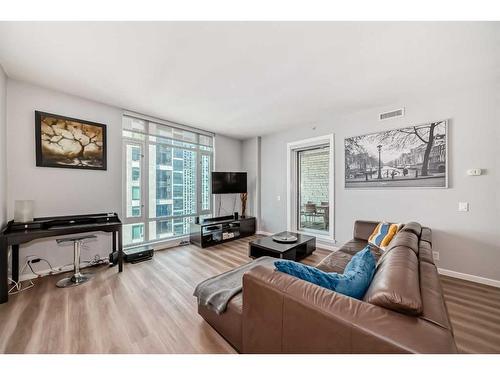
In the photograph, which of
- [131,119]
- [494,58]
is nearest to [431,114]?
[494,58]

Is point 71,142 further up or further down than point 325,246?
further up

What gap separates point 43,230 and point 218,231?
265 centimetres

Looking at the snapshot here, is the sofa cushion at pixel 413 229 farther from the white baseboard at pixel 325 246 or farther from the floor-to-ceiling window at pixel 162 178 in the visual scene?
the floor-to-ceiling window at pixel 162 178

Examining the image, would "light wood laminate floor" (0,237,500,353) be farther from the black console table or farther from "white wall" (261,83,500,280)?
"white wall" (261,83,500,280)

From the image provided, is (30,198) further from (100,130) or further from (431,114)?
(431,114)

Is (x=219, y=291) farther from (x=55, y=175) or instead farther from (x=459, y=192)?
(x=459, y=192)

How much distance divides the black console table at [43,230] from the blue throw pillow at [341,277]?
2.69 meters

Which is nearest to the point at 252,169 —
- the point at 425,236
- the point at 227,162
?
the point at 227,162

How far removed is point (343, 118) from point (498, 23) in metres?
2.14

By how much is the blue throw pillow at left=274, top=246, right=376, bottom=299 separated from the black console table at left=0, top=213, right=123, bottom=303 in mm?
2691

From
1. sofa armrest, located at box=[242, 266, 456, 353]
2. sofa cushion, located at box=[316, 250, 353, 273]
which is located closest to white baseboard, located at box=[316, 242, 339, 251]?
sofa cushion, located at box=[316, 250, 353, 273]

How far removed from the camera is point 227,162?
532cm

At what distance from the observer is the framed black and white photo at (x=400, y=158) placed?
283 cm

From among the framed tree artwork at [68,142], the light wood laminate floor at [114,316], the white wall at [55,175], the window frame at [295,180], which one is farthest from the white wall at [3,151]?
the window frame at [295,180]
